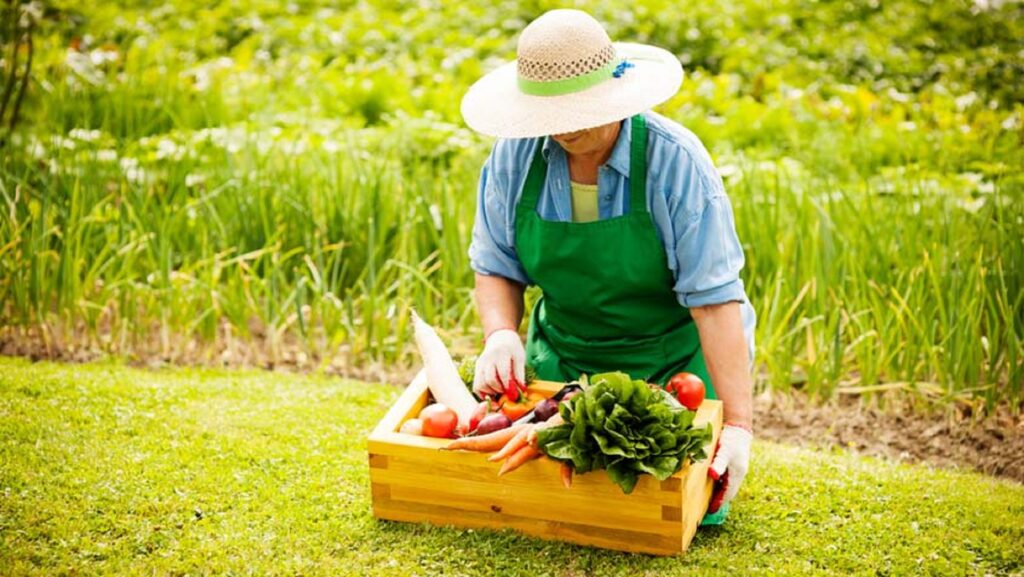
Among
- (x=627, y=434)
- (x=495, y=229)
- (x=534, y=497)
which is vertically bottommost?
(x=534, y=497)

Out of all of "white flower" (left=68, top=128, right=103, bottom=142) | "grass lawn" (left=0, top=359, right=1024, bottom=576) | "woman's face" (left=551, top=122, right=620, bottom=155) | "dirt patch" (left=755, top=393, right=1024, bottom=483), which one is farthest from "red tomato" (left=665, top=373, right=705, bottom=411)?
"white flower" (left=68, top=128, right=103, bottom=142)

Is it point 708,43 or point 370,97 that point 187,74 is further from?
point 708,43

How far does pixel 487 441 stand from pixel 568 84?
33.3 inches

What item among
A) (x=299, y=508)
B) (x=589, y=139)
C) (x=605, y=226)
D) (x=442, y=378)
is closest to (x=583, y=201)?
→ (x=605, y=226)

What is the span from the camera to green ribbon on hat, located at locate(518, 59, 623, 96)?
262 cm

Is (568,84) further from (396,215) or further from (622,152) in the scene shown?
(396,215)

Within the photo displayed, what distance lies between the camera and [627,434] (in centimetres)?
254

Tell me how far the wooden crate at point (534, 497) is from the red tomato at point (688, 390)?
0.09 feet

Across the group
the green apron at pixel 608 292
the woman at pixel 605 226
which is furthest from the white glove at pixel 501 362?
the green apron at pixel 608 292

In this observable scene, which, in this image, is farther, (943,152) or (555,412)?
(943,152)

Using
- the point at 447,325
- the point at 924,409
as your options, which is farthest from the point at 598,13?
the point at 924,409

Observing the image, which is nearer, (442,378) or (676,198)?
(676,198)

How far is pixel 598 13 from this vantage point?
7.45 metres

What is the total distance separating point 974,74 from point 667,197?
4457mm
